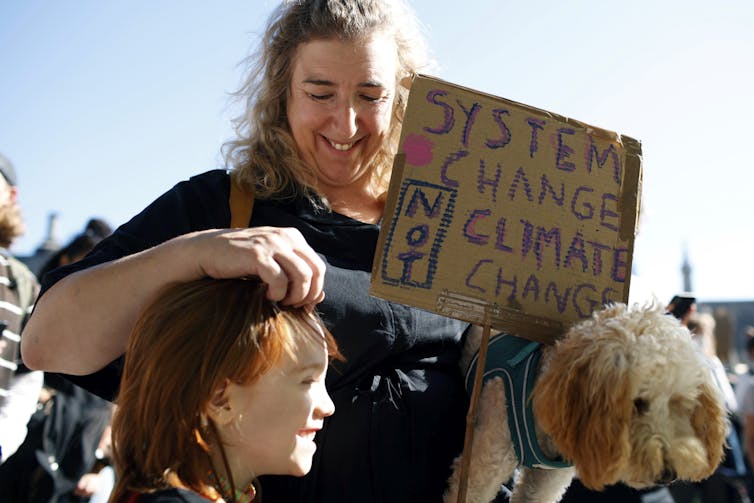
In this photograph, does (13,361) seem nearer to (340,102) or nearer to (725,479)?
(340,102)

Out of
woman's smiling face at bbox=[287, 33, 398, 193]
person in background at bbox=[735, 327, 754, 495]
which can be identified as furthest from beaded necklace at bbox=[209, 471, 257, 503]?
person in background at bbox=[735, 327, 754, 495]

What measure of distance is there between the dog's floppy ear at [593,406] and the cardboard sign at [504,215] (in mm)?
181

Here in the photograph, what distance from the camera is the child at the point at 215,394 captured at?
144 cm

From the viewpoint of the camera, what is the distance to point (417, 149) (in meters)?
1.91

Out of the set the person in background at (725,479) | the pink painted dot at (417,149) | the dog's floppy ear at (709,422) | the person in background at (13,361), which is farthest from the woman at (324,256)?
the person in background at (725,479)

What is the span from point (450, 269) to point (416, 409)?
0.37 meters

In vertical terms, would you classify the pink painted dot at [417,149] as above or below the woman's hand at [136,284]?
above

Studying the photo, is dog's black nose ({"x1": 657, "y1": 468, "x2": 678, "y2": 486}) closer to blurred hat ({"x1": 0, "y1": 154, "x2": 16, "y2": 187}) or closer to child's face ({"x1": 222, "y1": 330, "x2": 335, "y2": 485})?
child's face ({"x1": 222, "y1": 330, "x2": 335, "y2": 485})

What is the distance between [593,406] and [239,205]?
3.35 ft

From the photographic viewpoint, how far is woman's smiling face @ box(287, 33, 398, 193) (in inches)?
84.7

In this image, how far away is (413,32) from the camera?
2.44m

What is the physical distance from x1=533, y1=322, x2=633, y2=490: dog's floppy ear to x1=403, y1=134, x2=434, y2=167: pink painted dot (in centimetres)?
60

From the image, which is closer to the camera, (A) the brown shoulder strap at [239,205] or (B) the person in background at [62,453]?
(A) the brown shoulder strap at [239,205]

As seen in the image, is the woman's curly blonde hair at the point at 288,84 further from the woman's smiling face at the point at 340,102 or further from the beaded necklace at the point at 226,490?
the beaded necklace at the point at 226,490
